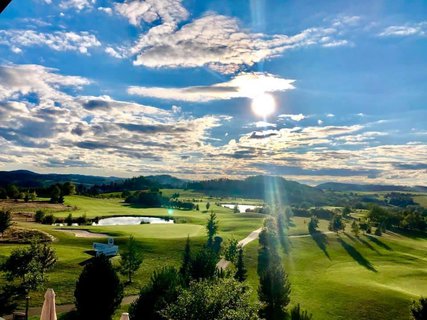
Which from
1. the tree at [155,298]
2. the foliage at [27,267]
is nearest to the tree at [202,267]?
the tree at [155,298]

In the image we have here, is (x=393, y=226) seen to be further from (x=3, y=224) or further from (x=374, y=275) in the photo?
(x=3, y=224)

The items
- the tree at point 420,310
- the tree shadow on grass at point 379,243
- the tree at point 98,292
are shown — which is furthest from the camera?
the tree shadow on grass at point 379,243

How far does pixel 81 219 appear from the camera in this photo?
413 ft

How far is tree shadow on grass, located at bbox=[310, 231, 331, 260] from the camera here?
101181 mm

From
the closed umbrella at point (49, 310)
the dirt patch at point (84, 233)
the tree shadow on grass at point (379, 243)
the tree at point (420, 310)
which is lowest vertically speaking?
the tree shadow on grass at point (379, 243)

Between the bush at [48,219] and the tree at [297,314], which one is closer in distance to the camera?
the tree at [297,314]

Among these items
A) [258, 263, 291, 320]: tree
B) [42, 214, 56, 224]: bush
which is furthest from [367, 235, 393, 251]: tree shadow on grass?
[42, 214, 56, 224]: bush

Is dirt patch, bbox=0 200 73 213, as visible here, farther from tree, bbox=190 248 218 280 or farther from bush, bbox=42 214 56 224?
tree, bbox=190 248 218 280

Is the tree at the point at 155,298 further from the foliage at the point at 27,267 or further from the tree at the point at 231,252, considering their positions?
the tree at the point at 231,252

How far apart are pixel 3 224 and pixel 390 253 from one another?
97103mm

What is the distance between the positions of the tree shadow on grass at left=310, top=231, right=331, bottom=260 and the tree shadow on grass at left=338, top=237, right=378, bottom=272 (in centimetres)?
476

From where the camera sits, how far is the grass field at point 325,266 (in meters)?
56.3

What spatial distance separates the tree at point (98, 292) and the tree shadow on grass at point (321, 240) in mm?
63970

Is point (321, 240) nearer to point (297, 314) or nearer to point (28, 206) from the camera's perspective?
point (297, 314)
